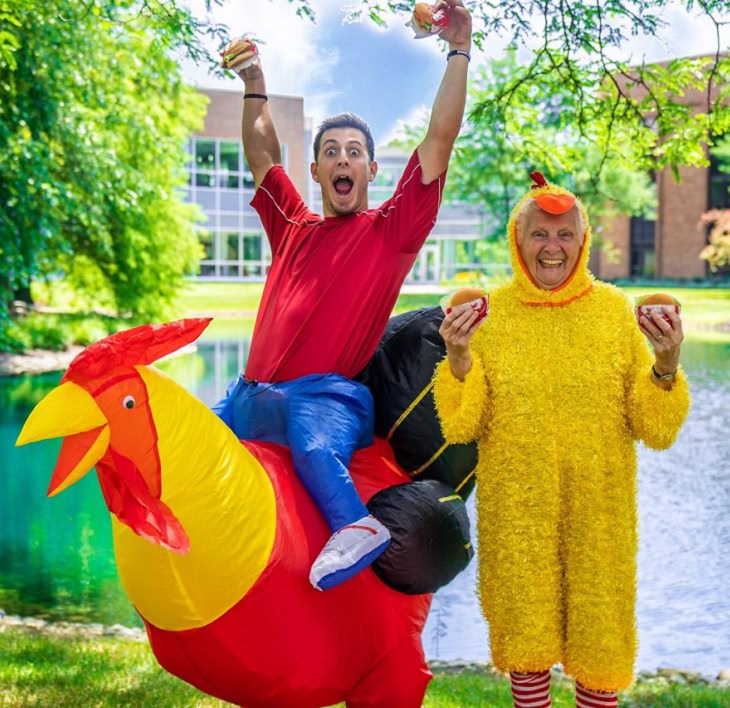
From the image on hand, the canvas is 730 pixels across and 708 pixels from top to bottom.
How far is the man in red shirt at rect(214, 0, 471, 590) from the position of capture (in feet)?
8.27

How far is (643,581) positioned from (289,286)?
456cm

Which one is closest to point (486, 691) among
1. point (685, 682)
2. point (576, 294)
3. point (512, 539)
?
point (685, 682)

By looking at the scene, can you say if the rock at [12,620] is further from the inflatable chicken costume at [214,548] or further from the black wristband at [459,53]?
the black wristband at [459,53]

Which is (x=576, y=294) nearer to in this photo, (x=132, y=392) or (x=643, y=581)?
(x=132, y=392)

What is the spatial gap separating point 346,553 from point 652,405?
2.65 ft

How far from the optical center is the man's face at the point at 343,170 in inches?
110

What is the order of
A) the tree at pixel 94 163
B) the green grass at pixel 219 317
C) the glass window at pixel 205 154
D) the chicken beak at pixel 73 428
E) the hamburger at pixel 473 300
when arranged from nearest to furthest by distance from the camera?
the chicken beak at pixel 73 428 → the hamburger at pixel 473 300 → the tree at pixel 94 163 → the green grass at pixel 219 317 → the glass window at pixel 205 154

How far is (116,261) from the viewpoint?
17.6m

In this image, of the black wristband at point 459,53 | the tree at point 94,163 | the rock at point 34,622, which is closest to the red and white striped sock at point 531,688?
A: the black wristband at point 459,53

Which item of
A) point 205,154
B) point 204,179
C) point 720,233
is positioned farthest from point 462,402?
point 720,233

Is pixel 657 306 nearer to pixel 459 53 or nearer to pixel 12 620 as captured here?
pixel 459 53

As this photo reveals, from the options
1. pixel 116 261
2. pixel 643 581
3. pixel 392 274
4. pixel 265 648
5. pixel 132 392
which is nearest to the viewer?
pixel 132 392

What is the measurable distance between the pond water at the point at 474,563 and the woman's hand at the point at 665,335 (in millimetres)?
3450

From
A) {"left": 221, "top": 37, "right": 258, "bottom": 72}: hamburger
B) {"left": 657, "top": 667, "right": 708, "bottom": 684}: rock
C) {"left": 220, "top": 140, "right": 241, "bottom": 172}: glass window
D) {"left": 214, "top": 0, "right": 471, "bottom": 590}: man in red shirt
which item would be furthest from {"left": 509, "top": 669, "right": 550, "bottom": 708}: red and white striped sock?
{"left": 220, "top": 140, "right": 241, "bottom": 172}: glass window
